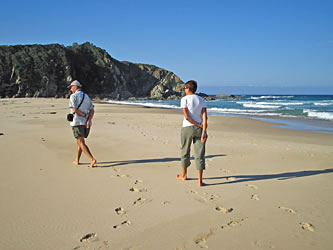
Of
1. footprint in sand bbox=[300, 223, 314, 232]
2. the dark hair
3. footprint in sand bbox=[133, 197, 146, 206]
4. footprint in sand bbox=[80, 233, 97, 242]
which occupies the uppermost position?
the dark hair

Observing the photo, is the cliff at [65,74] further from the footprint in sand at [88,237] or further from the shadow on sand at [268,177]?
the footprint in sand at [88,237]

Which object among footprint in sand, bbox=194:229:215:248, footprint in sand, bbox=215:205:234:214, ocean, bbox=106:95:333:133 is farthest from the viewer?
ocean, bbox=106:95:333:133

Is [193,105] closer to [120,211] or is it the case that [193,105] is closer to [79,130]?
[120,211]

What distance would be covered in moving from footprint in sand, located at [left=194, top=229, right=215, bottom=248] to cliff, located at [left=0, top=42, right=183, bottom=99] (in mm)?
61603

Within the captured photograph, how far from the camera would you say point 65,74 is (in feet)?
215

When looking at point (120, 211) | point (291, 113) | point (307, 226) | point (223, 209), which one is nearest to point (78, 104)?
point (120, 211)

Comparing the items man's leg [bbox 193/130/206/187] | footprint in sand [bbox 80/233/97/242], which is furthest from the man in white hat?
footprint in sand [bbox 80/233/97/242]

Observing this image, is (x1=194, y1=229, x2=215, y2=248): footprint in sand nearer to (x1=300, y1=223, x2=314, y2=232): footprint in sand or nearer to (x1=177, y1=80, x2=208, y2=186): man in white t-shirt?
(x1=300, y1=223, x2=314, y2=232): footprint in sand

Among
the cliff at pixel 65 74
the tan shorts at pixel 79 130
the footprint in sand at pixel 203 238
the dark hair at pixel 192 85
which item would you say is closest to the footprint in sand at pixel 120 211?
the footprint in sand at pixel 203 238

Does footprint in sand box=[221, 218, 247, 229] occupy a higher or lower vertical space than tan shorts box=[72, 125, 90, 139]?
lower

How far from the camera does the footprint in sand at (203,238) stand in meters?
2.34

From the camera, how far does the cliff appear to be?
2192 inches

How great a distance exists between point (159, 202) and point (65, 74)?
6906 cm

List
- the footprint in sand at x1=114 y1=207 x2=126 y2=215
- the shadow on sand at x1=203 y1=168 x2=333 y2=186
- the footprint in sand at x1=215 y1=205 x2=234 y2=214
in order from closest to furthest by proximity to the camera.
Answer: the footprint in sand at x1=114 y1=207 x2=126 y2=215 → the footprint in sand at x1=215 y1=205 x2=234 y2=214 → the shadow on sand at x1=203 y1=168 x2=333 y2=186
